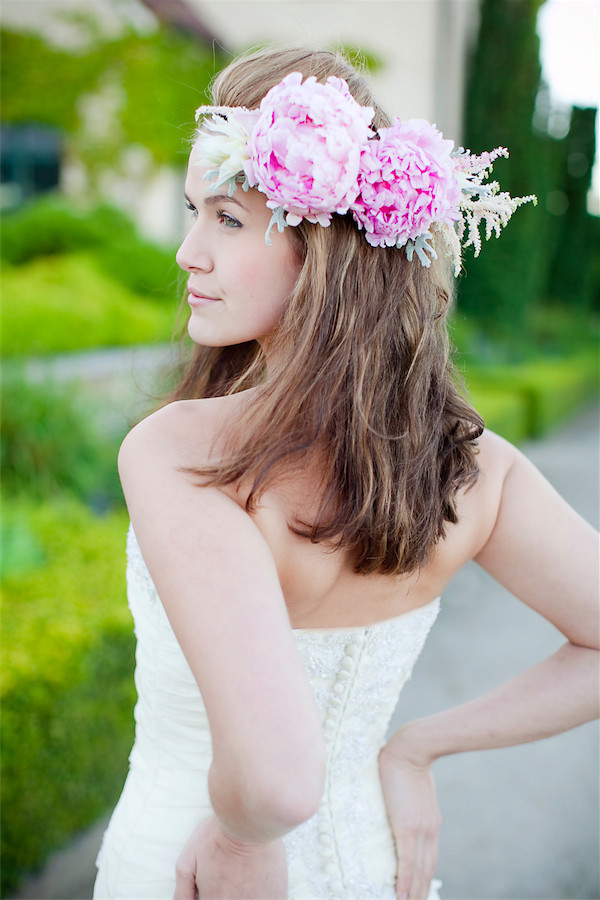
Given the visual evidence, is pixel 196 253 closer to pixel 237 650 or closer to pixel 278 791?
pixel 237 650

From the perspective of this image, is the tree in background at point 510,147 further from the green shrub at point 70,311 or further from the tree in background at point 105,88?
the green shrub at point 70,311

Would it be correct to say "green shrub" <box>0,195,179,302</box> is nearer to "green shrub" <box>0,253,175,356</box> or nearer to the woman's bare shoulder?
"green shrub" <box>0,253,175,356</box>

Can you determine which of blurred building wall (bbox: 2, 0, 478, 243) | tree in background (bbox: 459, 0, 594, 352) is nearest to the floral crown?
blurred building wall (bbox: 2, 0, 478, 243)

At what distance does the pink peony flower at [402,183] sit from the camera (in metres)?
1.13

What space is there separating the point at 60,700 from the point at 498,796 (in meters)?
1.98

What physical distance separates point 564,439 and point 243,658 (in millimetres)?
10197

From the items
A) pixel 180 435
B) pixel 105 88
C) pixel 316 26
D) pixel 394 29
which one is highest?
pixel 394 29

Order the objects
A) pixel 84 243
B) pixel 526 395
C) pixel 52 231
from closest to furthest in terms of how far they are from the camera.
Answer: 1. pixel 52 231
2. pixel 84 243
3. pixel 526 395

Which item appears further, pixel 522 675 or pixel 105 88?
pixel 105 88

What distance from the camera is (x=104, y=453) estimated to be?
448cm

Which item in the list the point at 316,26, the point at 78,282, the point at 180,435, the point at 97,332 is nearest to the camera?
the point at 180,435

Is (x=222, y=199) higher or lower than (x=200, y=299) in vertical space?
higher

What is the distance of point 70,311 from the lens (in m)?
5.72

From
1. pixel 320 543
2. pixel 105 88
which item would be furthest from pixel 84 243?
pixel 320 543
